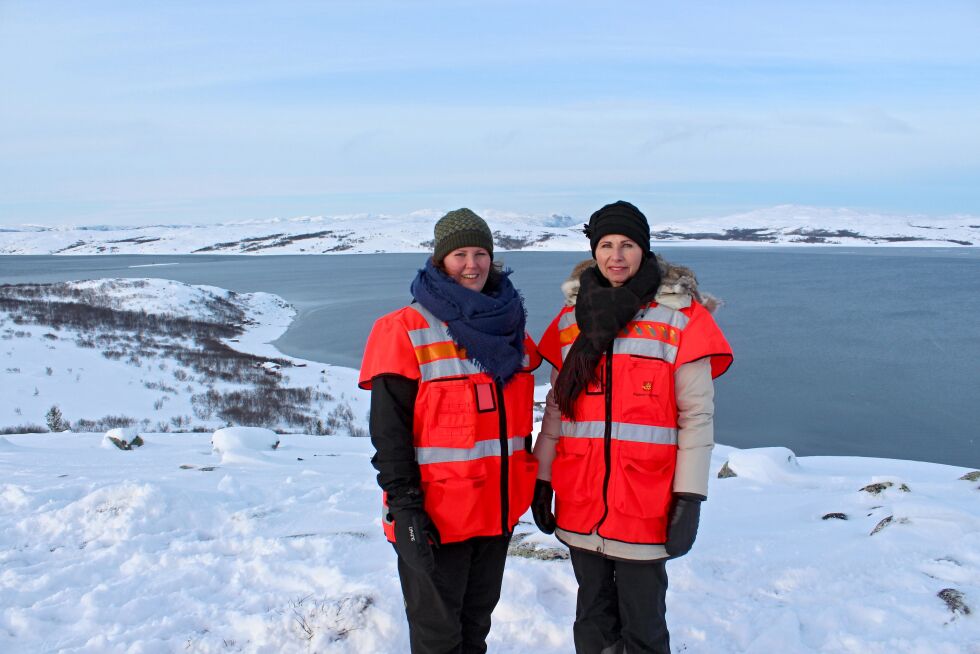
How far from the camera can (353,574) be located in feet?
13.1

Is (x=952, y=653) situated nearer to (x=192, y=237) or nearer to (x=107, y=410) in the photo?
(x=107, y=410)

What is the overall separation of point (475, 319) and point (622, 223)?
0.71m

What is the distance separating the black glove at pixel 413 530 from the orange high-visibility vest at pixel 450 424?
0.09m

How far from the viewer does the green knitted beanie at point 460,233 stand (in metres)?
2.78

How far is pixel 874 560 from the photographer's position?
4059mm

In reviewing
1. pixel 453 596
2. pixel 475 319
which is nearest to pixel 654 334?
pixel 475 319

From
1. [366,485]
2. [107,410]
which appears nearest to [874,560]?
[366,485]

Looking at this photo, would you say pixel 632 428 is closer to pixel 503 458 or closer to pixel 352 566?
pixel 503 458

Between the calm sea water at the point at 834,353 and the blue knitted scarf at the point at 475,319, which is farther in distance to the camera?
the calm sea water at the point at 834,353

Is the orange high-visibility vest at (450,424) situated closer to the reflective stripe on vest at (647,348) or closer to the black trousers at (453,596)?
the black trousers at (453,596)

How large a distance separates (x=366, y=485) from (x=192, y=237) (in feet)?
501

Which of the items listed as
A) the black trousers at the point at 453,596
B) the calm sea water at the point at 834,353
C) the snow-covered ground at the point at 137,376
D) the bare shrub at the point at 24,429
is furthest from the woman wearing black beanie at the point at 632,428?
the snow-covered ground at the point at 137,376

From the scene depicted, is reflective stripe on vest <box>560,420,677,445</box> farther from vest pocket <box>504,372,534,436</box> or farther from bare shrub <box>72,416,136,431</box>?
bare shrub <box>72,416,136,431</box>

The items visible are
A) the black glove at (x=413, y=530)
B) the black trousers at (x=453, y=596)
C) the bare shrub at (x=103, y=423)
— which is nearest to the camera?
the black glove at (x=413, y=530)
